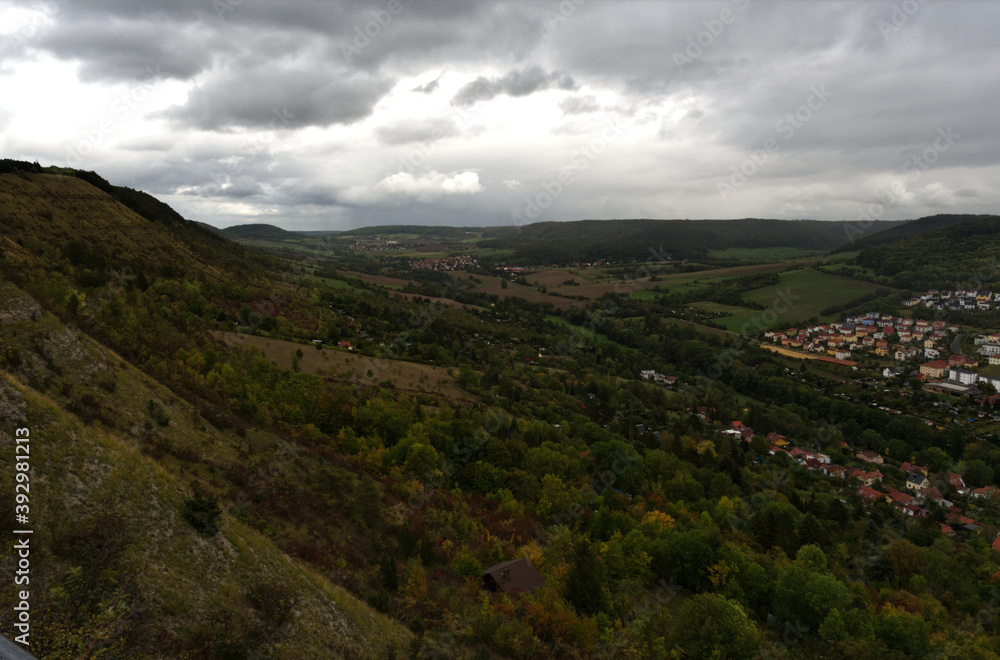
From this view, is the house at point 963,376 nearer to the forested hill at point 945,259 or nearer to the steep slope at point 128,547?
the forested hill at point 945,259

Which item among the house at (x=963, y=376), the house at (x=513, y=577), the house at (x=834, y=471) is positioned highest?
the house at (x=513, y=577)

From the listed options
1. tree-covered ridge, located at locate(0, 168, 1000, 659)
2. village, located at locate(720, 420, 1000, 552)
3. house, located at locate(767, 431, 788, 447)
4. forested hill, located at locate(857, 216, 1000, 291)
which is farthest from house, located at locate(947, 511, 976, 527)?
forested hill, located at locate(857, 216, 1000, 291)

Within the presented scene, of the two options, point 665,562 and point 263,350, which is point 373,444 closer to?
point 263,350

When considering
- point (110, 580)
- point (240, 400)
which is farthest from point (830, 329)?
point (110, 580)

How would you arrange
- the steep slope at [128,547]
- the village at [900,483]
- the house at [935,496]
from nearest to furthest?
the steep slope at [128,547] → the village at [900,483] → the house at [935,496]

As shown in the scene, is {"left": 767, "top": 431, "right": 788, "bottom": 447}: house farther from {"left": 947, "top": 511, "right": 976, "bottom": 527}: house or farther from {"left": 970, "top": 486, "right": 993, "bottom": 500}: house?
{"left": 970, "top": 486, "right": 993, "bottom": 500}: house

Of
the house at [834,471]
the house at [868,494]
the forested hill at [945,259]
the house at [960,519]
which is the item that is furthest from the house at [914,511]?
the forested hill at [945,259]
